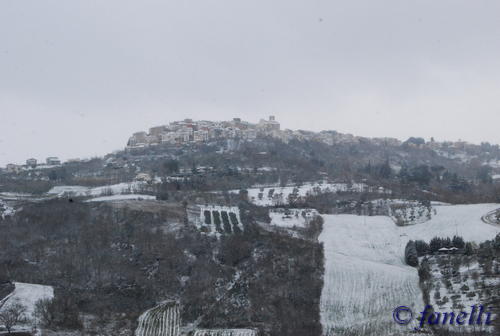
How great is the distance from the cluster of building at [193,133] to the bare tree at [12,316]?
2153 inches

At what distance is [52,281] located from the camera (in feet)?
69.2

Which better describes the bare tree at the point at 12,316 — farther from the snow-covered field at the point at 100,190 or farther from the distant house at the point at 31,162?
the distant house at the point at 31,162

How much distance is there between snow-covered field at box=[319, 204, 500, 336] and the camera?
1819 centimetres

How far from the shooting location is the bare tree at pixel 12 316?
52.2ft

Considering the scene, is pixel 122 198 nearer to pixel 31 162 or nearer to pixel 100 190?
pixel 100 190

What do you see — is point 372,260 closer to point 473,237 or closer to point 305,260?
point 305,260

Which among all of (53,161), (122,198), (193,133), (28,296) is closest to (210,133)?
(193,133)

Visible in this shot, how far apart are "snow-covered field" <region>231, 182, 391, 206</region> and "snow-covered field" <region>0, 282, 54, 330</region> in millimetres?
19962

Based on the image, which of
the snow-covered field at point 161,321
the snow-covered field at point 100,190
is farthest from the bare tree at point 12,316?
the snow-covered field at point 100,190

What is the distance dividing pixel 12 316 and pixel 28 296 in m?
2.55

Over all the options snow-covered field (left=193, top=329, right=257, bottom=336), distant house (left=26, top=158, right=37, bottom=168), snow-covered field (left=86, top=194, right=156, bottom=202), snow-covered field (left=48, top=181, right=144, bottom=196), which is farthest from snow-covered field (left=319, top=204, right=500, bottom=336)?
distant house (left=26, top=158, right=37, bottom=168)

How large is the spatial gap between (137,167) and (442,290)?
146 ft

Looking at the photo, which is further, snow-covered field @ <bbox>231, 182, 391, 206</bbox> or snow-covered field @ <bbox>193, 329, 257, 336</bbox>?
snow-covered field @ <bbox>231, 182, 391, 206</bbox>

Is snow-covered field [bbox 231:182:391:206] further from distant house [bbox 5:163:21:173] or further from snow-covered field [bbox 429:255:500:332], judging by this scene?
distant house [bbox 5:163:21:173]
